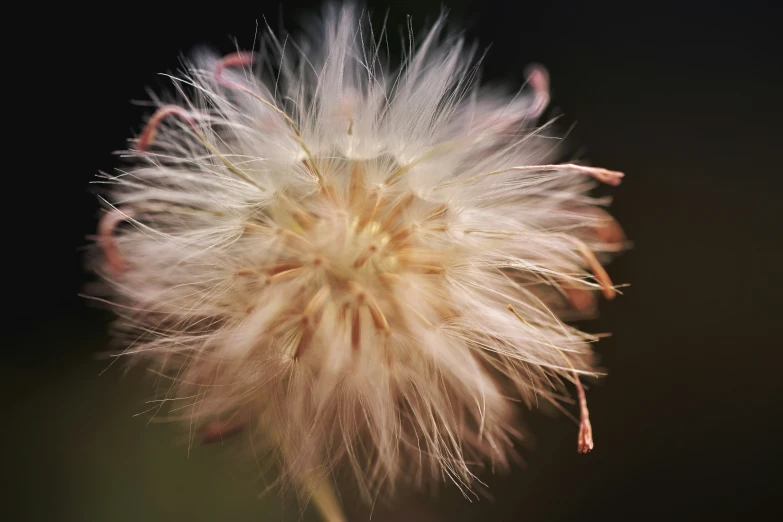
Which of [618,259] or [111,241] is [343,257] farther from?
[618,259]

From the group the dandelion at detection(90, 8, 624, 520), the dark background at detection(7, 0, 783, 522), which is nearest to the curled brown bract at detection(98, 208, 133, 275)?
the dandelion at detection(90, 8, 624, 520)

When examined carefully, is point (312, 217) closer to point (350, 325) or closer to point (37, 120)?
point (350, 325)

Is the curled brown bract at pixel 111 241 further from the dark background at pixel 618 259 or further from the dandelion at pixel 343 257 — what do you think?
the dark background at pixel 618 259

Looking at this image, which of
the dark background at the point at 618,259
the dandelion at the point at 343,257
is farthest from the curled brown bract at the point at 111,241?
the dark background at the point at 618,259

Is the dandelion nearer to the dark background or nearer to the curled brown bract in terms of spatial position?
the curled brown bract

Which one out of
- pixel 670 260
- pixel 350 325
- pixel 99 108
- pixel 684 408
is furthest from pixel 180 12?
pixel 684 408

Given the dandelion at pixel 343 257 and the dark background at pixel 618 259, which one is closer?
the dandelion at pixel 343 257
